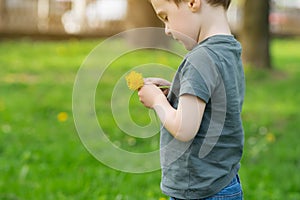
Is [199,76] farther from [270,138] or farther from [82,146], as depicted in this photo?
[270,138]

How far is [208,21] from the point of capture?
6.89ft

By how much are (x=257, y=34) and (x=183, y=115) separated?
784cm

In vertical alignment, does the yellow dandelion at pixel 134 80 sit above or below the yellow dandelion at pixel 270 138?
above

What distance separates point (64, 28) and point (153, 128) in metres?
14.5

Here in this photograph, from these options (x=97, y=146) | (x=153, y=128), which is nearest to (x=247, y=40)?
(x=97, y=146)

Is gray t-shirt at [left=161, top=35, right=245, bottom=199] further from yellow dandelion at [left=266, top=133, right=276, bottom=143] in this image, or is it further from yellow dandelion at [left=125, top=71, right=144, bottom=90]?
yellow dandelion at [left=266, top=133, right=276, bottom=143]

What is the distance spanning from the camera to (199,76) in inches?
78.4

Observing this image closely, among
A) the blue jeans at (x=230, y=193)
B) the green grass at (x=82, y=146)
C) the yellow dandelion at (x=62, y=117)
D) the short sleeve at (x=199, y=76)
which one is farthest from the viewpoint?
the yellow dandelion at (x=62, y=117)

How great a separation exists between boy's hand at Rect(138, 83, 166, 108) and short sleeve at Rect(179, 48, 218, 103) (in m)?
0.10

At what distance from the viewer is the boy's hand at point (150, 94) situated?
2.09 m

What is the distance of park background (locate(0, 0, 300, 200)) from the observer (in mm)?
3887

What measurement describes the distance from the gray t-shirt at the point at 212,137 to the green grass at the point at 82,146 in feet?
4.95

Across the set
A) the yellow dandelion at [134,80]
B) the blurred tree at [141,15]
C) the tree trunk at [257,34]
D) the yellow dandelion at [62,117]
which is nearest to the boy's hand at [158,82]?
the yellow dandelion at [134,80]

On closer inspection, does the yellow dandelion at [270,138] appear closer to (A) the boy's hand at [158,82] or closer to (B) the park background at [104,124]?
(B) the park background at [104,124]
